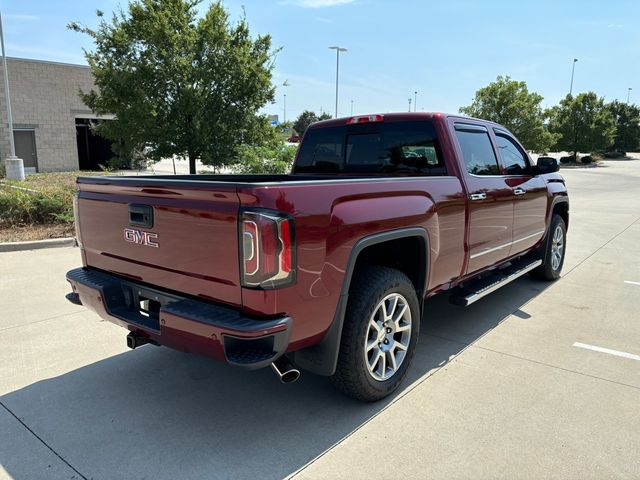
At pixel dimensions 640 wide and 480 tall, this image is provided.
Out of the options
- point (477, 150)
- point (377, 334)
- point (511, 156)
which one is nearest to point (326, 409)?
point (377, 334)

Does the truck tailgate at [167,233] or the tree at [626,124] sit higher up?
the tree at [626,124]

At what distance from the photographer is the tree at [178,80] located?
37.3 feet

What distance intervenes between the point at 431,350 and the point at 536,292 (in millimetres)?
2487

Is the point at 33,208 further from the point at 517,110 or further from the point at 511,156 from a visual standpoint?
the point at 517,110

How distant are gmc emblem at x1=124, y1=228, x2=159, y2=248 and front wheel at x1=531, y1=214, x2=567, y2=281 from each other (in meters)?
4.97

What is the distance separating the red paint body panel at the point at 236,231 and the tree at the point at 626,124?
7556 centimetres

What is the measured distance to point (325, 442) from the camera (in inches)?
113

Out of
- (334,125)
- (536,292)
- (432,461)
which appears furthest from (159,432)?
(536,292)

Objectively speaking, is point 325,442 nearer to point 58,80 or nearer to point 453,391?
point 453,391

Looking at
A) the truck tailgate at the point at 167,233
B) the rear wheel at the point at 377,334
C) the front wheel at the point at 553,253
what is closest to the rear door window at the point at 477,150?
the rear wheel at the point at 377,334

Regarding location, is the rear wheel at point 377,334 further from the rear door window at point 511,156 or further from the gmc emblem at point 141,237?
the rear door window at point 511,156

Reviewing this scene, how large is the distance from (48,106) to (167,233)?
25.3 meters

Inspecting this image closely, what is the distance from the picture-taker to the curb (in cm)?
758

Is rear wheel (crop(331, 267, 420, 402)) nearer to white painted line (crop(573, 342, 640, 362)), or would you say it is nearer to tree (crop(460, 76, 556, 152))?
white painted line (crop(573, 342, 640, 362))
